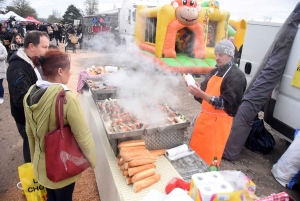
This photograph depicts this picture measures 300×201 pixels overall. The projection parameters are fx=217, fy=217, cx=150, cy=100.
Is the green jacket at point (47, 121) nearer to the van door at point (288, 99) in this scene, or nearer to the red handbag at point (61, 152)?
the red handbag at point (61, 152)

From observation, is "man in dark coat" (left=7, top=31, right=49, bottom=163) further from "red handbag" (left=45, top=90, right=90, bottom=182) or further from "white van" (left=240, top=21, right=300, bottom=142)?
"white van" (left=240, top=21, right=300, bottom=142)

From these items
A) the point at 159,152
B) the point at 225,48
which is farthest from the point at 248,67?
the point at 159,152

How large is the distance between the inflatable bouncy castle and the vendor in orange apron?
5893mm

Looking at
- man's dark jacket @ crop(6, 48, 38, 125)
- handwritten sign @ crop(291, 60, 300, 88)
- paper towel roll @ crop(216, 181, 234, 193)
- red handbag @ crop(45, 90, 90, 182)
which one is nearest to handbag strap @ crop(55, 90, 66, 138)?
red handbag @ crop(45, 90, 90, 182)

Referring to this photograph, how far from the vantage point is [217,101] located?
2.48 m

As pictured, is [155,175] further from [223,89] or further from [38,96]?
[223,89]

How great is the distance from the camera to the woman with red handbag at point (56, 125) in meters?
1.64

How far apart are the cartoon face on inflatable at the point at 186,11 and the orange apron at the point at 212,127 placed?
21.8 feet

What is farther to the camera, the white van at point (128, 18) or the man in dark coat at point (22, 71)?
the white van at point (128, 18)

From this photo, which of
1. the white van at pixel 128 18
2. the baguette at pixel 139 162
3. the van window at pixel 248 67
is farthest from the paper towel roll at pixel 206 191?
the white van at pixel 128 18

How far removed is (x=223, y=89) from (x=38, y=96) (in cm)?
194

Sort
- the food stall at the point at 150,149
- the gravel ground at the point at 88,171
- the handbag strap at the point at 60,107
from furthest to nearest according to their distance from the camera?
the gravel ground at the point at 88,171
the food stall at the point at 150,149
the handbag strap at the point at 60,107

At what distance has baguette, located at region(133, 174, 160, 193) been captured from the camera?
172cm

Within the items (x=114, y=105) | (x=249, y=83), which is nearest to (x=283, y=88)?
(x=249, y=83)
